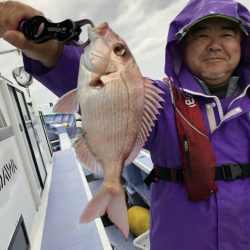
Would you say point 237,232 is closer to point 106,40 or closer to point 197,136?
point 197,136

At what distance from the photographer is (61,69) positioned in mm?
1342

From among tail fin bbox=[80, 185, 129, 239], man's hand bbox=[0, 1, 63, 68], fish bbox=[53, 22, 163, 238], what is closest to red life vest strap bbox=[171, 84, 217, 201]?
fish bbox=[53, 22, 163, 238]

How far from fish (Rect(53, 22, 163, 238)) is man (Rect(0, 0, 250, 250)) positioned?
395mm

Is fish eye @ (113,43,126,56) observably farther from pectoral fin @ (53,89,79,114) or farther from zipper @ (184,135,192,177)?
zipper @ (184,135,192,177)

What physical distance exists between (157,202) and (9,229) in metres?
1.05

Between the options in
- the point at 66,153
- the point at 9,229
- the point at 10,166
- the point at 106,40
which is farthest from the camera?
→ the point at 66,153

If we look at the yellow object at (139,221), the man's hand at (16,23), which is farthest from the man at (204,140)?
the yellow object at (139,221)

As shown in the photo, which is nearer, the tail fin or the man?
the tail fin

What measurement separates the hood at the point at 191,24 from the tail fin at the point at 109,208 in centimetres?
81

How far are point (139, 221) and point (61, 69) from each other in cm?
367

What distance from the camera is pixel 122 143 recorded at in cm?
106

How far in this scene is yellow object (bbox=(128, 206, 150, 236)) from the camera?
4.52 m

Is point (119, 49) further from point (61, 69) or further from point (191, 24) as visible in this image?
point (191, 24)

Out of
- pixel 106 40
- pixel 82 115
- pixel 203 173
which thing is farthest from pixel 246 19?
pixel 82 115
